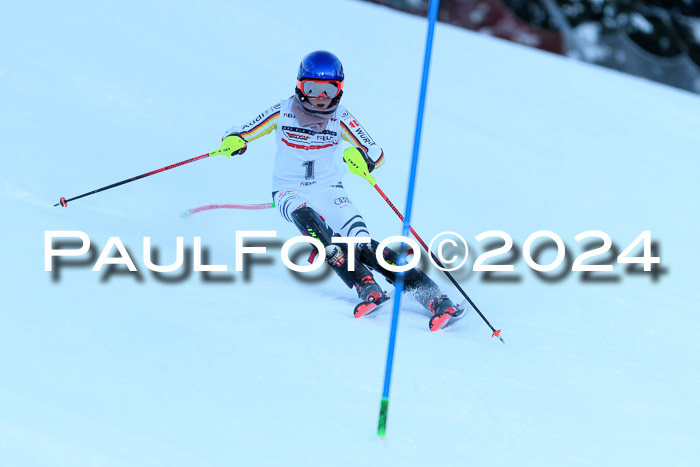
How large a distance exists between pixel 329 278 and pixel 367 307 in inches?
31.6

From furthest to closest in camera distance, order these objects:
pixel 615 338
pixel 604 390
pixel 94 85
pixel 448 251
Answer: pixel 94 85, pixel 448 251, pixel 615 338, pixel 604 390

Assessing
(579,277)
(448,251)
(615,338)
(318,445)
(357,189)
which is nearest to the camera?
(318,445)

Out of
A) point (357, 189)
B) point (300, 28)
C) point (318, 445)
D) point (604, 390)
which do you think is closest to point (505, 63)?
point (300, 28)

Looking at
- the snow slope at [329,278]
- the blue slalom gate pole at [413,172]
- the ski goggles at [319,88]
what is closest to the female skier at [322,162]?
the ski goggles at [319,88]

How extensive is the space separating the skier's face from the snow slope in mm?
875

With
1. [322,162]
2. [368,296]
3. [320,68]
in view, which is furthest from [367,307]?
[320,68]

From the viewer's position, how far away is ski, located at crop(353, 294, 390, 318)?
3498 millimetres

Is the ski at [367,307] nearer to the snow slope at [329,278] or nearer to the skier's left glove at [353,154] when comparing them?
the snow slope at [329,278]

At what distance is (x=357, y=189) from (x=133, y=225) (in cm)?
195

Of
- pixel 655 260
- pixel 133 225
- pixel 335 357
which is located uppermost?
pixel 655 260

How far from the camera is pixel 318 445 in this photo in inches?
91.8

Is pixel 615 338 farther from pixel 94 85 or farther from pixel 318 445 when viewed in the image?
pixel 94 85

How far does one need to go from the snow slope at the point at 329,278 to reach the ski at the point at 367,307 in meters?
0.08

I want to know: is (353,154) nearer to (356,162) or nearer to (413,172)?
(356,162)
